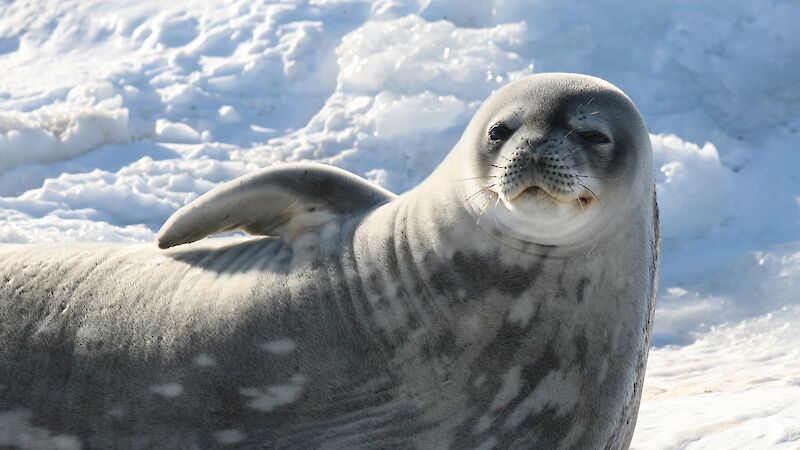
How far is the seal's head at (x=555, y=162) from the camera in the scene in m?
2.91

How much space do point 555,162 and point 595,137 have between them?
0.61ft

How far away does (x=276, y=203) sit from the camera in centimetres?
356

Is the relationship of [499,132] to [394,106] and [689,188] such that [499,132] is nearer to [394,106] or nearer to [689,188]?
[689,188]

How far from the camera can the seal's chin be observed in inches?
114

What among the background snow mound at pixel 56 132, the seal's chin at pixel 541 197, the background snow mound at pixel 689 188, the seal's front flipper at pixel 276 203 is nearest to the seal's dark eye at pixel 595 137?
the seal's chin at pixel 541 197

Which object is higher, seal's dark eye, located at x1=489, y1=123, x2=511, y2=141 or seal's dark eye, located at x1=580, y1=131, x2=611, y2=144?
seal's dark eye, located at x1=580, y1=131, x2=611, y2=144

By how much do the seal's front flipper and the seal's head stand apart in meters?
0.44

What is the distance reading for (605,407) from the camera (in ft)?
10.0

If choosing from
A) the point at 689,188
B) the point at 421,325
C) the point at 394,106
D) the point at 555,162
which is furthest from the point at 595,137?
the point at 394,106

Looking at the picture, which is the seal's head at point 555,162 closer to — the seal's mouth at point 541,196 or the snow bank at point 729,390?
the seal's mouth at point 541,196

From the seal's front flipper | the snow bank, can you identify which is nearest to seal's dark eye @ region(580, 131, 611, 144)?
the seal's front flipper

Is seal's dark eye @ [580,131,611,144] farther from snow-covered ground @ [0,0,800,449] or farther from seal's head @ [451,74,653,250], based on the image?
snow-covered ground @ [0,0,800,449]

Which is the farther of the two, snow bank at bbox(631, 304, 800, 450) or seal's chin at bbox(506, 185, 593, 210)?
snow bank at bbox(631, 304, 800, 450)

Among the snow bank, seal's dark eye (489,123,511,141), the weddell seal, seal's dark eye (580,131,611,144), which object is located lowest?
the snow bank
